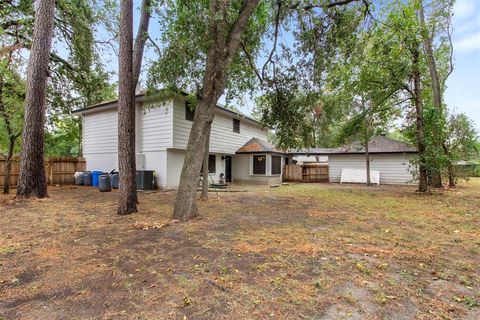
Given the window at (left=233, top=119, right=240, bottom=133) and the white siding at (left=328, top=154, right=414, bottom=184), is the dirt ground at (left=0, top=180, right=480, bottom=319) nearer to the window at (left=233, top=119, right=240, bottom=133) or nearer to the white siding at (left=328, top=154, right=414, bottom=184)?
the window at (left=233, top=119, right=240, bottom=133)

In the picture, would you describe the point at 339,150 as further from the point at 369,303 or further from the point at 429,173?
the point at 369,303

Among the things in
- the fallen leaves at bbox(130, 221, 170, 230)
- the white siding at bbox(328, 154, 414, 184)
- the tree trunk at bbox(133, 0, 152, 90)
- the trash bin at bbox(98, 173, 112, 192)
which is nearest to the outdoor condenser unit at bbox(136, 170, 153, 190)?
the trash bin at bbox(98, 173, 112, 192)

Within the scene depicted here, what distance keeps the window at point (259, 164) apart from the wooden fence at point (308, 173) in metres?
5.37

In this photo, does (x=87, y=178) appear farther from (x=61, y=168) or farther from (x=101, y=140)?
(x=101, y=140)

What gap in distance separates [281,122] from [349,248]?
235 inches

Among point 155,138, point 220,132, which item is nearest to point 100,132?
point 155,138

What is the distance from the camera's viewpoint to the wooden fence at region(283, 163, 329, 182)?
21031 mm

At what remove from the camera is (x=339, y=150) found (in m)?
19.5

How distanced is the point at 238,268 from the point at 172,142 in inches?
383

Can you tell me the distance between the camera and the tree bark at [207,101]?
19.8ft

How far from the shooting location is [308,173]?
2111 cm

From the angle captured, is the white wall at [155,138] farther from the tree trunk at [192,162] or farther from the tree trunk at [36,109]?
the tree trunk at [192,162]

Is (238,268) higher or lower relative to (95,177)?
lower

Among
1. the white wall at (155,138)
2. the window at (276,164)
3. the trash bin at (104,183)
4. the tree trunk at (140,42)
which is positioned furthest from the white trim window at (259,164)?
the tree trunk at (140,42)
